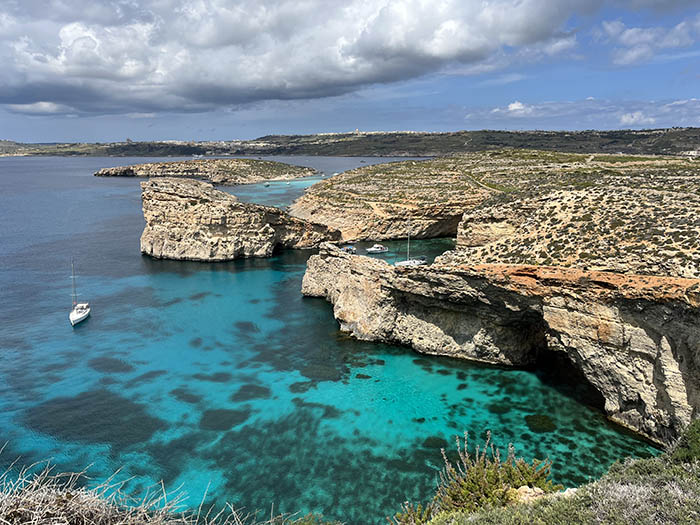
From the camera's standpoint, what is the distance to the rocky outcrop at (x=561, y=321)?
1891 cm

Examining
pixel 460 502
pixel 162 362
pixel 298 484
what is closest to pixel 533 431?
pixel 460 502

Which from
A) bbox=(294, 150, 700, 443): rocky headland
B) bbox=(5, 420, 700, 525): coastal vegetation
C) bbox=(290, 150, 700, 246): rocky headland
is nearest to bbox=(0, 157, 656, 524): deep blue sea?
bbox=(294, 150, 700, 443): rocky headland

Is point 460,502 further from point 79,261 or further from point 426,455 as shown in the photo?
point 79,261

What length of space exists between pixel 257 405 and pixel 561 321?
669 inches

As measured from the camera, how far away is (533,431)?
2169 centimetres

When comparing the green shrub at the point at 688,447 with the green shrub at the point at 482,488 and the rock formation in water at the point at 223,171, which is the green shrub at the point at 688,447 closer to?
the green shrub at the point at 482,488

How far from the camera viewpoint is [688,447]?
42.3 feet

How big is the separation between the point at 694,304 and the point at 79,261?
202 feet

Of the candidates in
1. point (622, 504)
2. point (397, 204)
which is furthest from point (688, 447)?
point (397, 204)

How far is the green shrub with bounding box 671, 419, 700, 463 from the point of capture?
41.0ft

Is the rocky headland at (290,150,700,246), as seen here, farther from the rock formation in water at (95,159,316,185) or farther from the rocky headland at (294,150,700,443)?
the rock formation in water at (95,159,316,185)

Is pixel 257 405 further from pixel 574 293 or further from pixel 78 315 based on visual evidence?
pixel 78 315

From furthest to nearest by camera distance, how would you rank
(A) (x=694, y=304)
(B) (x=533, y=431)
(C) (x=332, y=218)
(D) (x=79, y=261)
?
(C) (x=332, y=218) → (D) (x=79, y=261) → (B) (x=533, y=431) → (A) (x=694, y=304)

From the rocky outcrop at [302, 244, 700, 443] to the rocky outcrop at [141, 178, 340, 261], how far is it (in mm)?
27395
